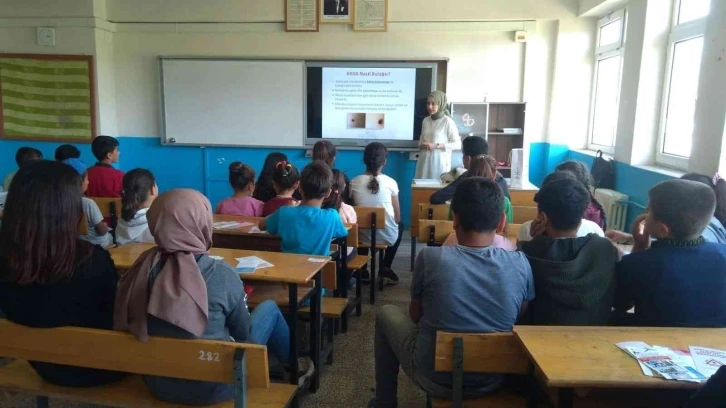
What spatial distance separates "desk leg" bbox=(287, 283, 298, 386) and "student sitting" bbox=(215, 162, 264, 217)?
127 centimetres

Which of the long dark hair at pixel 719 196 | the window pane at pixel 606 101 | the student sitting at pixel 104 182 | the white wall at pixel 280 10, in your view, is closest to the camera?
the long dark hair at pixel 719 196

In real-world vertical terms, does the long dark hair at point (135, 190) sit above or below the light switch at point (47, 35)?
below

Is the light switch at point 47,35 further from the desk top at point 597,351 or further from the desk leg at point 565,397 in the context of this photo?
the desk leg at point 565,397

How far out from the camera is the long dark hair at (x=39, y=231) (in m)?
1.55

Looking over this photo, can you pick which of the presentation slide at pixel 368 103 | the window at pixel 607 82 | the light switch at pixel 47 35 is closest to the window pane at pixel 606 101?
the window at pixel 607 82

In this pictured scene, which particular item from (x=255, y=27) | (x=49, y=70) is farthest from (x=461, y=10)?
(x=49, y=70)

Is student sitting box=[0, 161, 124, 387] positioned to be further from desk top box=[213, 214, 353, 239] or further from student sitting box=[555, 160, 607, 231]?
student sitting box=[555, 160, 607, 231]

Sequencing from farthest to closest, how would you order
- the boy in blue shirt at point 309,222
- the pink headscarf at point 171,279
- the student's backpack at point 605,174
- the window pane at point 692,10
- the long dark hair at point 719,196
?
the student's backpack at point 605,174, the window pane at point 692,10, the boy in blue shirt at point 309,222, the long dark hair at point 719,196, the pink headscarf at point 171,279

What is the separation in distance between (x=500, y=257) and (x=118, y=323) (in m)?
1.20

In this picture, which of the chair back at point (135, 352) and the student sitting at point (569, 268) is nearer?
the chair back at point (135, 352)

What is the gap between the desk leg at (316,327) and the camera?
246cm

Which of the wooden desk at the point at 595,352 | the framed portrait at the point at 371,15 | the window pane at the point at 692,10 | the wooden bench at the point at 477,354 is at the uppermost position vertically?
the framed portrait at the point at 371,15

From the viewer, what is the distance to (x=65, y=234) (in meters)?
1.60

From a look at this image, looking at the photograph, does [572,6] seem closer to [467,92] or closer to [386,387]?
[467,92]
